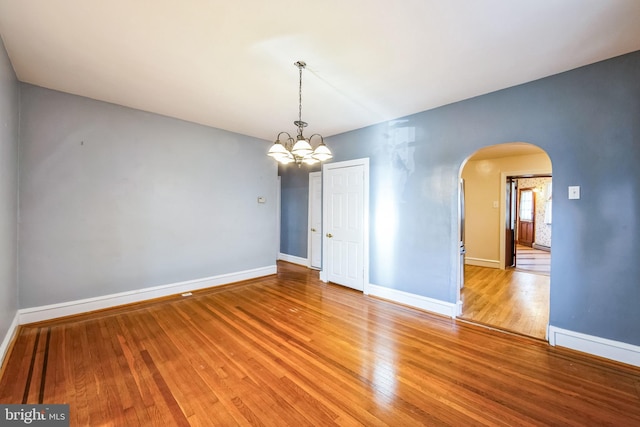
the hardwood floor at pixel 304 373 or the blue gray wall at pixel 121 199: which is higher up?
the blue gray wall at pixel 121 199

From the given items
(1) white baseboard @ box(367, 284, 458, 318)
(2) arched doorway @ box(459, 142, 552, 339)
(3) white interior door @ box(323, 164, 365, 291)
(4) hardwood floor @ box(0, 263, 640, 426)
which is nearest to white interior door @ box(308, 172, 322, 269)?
(3) white interior door @ box(323, 164, 365, 291)

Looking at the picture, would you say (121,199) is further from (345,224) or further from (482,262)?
(482,262)

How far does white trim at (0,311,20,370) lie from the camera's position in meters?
2.29

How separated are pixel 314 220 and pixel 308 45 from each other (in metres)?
4.13

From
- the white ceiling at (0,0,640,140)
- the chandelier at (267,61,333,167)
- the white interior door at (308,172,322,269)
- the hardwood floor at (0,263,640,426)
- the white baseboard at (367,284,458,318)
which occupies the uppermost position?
the white ceiling at (0,0,640,140)

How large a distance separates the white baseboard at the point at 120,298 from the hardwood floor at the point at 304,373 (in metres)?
0.17

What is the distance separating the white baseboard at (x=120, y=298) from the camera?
3061mm

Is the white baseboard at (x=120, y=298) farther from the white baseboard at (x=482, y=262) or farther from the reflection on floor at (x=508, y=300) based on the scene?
the white baseboard at (x=482, y=262)

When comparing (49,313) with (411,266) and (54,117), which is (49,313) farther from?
(411,266)

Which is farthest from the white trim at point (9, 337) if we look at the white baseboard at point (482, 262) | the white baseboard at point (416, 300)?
the white baseboard at point (482, 262)

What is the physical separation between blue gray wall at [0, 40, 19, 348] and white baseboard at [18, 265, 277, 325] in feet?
0.74

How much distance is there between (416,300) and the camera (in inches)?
146

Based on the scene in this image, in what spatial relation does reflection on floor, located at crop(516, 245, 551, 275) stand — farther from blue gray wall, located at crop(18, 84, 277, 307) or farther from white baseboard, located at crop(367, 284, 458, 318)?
blue gray wall, located at crop(18, 84, 277, 307)

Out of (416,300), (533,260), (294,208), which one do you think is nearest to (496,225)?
(533,260)
